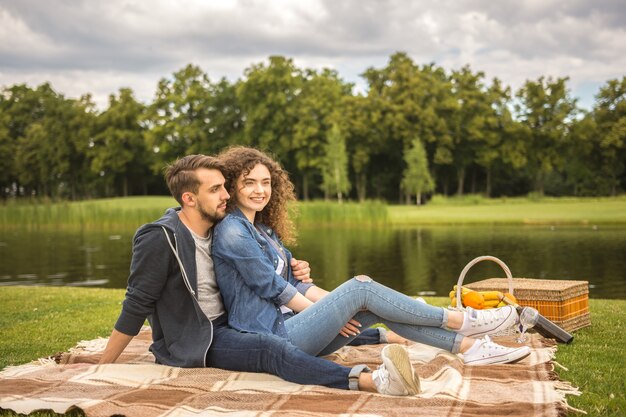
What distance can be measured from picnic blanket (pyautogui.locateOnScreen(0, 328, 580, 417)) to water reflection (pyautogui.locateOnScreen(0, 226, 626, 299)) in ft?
26.0

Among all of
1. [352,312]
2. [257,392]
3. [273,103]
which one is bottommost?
[257,392]

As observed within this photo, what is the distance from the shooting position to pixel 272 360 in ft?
13.6

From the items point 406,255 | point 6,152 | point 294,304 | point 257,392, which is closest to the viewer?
point 257,392

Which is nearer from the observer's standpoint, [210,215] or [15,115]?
[210,215]

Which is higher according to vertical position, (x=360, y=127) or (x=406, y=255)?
(x=360, y=127)

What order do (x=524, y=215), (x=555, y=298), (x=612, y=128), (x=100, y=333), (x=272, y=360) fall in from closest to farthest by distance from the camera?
(x=272, y=360) < (x=555, y=298) < (x=100, y=333) < (x=524, y=215) < (x=612, y=128)

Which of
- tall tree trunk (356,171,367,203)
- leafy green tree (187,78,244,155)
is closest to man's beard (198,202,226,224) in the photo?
tall tree trunk (356,171,367,203)

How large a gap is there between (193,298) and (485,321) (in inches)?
75.3

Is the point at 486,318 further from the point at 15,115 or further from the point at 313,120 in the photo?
the point at 15,115

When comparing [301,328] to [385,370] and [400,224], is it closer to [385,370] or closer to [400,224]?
[385,370]

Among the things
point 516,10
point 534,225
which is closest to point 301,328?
point 534,225

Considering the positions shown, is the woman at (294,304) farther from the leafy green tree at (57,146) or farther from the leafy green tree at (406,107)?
the leafy green tree at (57,146)

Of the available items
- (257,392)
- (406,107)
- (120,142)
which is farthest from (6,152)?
(257,392)

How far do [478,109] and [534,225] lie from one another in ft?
67.0
